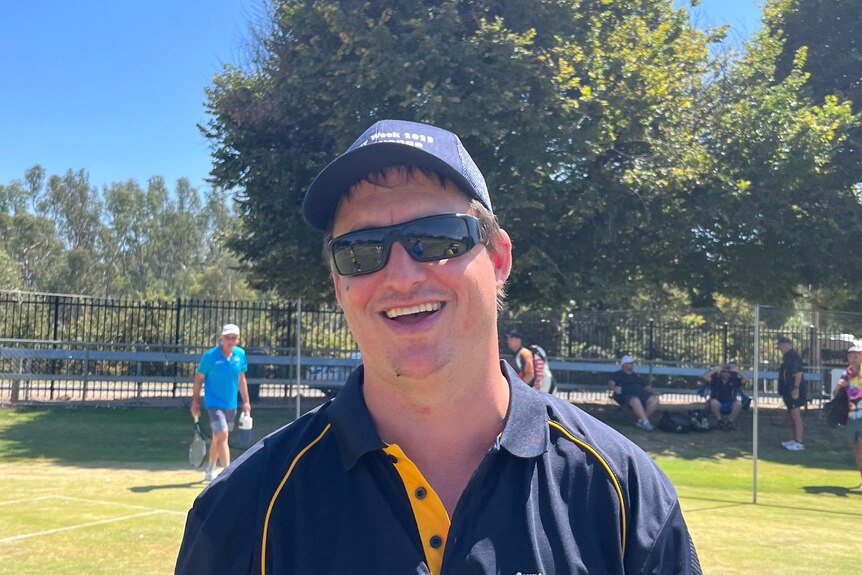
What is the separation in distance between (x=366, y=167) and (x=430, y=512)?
806 mm

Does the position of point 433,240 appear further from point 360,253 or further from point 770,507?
point 770,507

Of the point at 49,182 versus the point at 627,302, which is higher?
the point at 49,182

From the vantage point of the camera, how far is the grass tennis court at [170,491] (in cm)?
686

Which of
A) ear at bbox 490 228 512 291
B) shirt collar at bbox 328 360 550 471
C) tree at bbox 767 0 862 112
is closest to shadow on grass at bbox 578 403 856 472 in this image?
tree at bbox 767 0 862 112

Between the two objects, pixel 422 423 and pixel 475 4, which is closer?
pixel 422 423

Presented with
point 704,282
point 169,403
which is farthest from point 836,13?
point 169,403

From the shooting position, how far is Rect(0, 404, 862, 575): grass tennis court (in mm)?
6863

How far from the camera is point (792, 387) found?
45.4 ft

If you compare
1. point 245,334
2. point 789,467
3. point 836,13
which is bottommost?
point 789,467

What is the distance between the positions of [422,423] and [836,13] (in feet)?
72.3

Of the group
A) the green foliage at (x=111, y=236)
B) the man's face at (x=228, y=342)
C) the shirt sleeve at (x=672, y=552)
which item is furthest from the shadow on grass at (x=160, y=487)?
the green foliage at (x=111, y=236)

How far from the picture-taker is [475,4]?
52.4ft

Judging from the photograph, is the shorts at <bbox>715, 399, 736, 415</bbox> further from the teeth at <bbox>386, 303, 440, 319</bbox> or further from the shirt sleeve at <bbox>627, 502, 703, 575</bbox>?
the teeth at <bbox>386, 303, 440, 319</bbox>

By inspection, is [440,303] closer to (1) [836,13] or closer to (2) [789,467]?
(2) [789,467]
